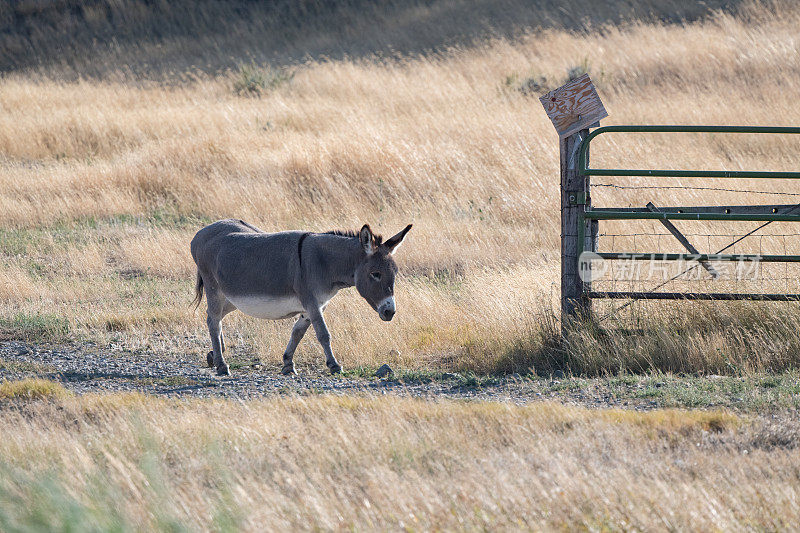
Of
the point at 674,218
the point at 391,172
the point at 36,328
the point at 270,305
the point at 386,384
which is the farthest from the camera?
the point at 391,172

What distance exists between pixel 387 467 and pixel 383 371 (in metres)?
2.84

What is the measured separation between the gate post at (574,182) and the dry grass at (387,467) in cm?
190

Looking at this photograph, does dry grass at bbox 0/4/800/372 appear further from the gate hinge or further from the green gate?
the gate hinge

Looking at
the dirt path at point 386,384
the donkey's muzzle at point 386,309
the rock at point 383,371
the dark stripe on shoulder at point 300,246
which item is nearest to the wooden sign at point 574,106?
the donkey's muzzle at point 386,309

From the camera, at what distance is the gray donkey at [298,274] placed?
778cm

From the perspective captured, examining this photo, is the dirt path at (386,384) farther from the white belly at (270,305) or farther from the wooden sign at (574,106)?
the wooden sign at (574,106)

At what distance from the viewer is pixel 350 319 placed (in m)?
9.66

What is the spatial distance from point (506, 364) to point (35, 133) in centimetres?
1509

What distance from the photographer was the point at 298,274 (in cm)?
795

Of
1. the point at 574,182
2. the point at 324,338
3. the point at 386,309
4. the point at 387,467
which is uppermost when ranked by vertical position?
the point at 574,182

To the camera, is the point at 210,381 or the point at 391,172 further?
the point at 391,172

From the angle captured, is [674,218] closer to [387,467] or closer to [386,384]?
[386,384]

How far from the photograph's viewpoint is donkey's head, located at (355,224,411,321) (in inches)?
303

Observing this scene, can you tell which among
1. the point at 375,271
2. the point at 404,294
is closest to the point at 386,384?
the point at 375,271
